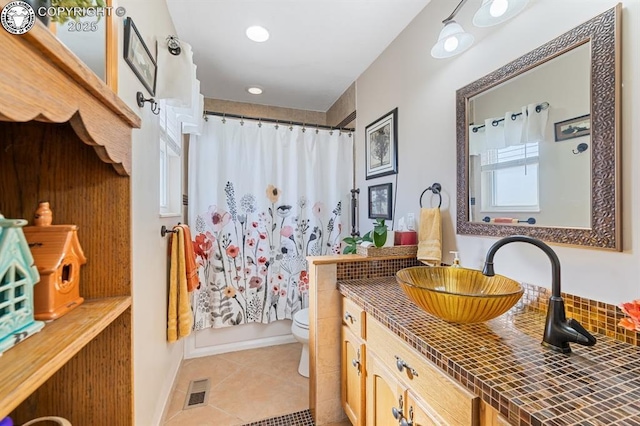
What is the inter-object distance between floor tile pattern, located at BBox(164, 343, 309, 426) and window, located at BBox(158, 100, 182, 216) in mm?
1229

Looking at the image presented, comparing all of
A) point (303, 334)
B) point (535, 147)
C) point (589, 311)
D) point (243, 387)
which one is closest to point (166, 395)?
point (243, 387)

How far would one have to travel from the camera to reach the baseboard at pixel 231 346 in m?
2.29

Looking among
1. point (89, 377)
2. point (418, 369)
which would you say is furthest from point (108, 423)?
point (418, 369)

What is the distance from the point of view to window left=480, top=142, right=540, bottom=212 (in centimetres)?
108

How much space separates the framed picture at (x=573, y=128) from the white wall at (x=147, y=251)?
1604mm

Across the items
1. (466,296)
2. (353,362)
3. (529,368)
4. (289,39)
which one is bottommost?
(353,362)

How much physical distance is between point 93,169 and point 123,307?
1.16ft

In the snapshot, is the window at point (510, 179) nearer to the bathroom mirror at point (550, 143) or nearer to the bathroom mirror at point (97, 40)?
the bathroom mirror at point (550, 143)

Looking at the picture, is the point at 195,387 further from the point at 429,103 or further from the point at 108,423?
the point at 429,103

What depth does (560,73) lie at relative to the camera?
0.99 metres

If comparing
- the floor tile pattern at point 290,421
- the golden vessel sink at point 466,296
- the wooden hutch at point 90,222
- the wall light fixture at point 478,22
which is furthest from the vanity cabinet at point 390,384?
the wall light fixture at point 478,22

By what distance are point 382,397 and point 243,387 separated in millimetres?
1197

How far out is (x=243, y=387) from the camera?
191cm

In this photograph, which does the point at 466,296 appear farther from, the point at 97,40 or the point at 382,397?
the point at 97,40
